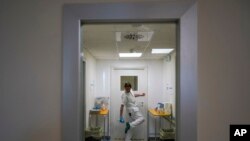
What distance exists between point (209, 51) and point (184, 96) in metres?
0.28

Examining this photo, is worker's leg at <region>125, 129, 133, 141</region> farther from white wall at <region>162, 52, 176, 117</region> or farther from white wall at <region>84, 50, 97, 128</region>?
white wall at <region>162, 52, 176, 117</region>

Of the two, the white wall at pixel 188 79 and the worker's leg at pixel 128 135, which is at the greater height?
the white wall at pixel 188 79

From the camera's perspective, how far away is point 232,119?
107cm

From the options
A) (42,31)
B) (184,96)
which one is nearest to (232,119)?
(184,96)

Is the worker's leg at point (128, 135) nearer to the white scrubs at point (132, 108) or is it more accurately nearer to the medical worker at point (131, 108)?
the medical worker at point (131, 108)

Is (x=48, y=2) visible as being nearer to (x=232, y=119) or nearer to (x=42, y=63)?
(x=42, y=63)

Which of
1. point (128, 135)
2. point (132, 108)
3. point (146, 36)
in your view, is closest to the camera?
point (146, 36)

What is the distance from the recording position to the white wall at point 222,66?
1.07 metres

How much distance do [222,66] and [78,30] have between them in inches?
31.5

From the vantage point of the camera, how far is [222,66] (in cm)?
107

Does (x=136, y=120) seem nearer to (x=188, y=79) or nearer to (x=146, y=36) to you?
(x=146, y=36)

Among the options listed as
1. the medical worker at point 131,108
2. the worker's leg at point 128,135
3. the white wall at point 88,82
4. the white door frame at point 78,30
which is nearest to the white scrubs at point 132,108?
the medical worker at point 131,108

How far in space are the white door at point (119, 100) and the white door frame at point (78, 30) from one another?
4.88 m

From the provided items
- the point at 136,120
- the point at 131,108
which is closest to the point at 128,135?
the point at 136,120
